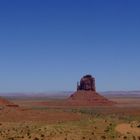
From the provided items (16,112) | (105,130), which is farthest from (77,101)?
(105,130)

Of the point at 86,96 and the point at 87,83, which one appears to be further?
the point at 86,96

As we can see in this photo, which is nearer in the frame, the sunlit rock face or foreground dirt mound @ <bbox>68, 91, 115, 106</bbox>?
the sunlit rock face

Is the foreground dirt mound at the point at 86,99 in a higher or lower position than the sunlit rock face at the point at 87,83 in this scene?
lower

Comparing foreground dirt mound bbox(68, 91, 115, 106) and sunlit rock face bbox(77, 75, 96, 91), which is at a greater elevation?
sunlit rock face bbox(77, 75, 96, 91)

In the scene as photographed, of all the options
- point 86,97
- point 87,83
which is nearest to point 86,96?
point 86,97

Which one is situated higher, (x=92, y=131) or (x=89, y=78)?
(x=89, y=78)

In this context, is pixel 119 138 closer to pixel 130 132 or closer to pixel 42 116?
pixel 130 132

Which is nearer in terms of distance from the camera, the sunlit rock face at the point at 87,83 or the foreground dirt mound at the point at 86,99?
the sunlit rock face at the point at 87,83

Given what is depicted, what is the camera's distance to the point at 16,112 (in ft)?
209

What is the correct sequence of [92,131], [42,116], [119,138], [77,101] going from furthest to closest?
1. [77,101]
2. [42,116]
3. [92,131]
4. [119,138]

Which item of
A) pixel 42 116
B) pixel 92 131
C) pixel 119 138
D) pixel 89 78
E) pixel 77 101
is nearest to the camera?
pixel 119 138

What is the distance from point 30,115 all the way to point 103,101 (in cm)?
8466

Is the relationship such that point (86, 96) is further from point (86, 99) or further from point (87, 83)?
point (87, 83)

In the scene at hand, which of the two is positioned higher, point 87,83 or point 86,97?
point 87,83
